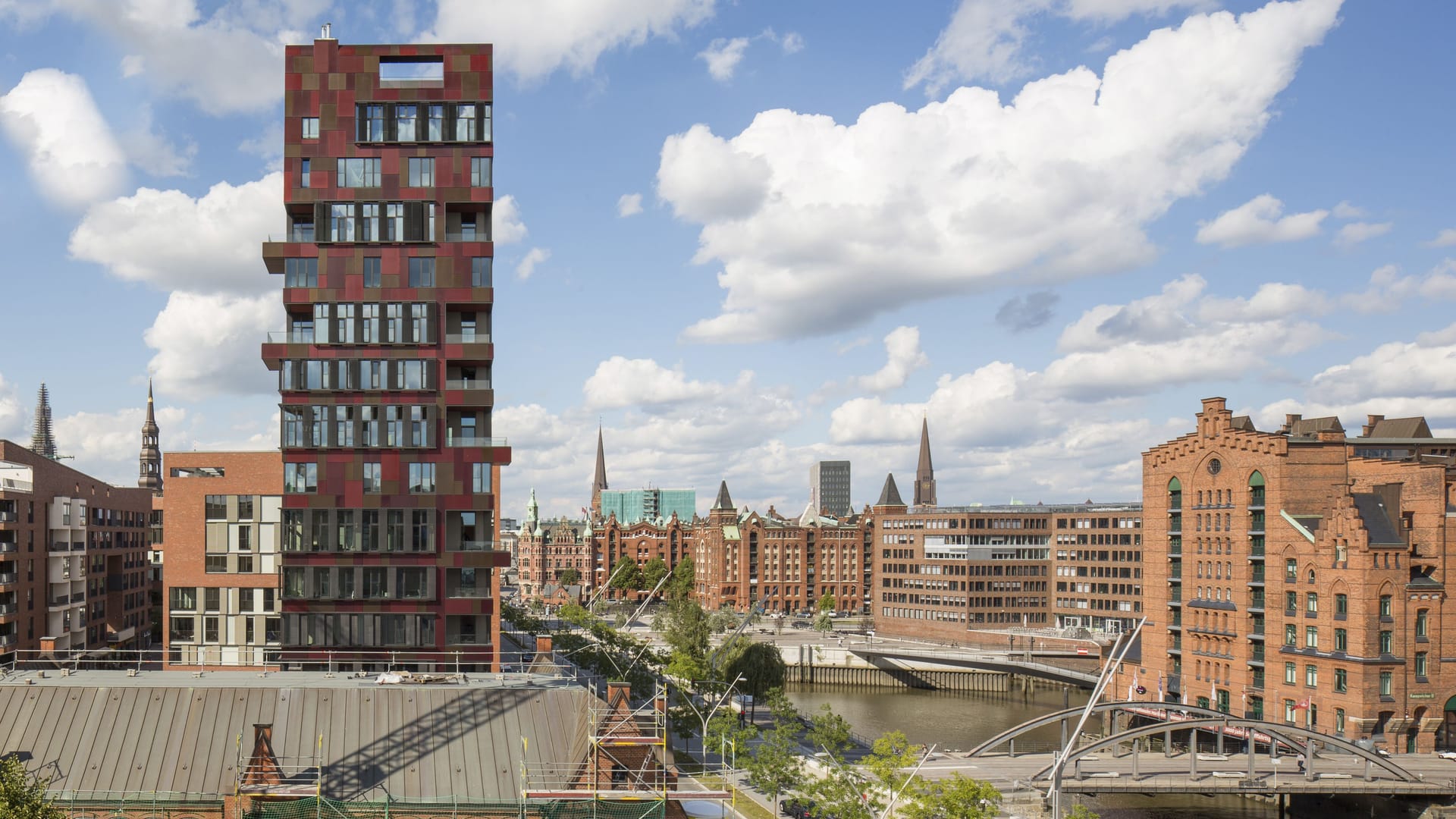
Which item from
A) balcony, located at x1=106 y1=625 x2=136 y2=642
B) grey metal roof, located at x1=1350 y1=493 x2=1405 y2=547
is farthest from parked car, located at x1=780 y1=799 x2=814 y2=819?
balcony, located at x1=106 y1=625 x2=136 y2=642

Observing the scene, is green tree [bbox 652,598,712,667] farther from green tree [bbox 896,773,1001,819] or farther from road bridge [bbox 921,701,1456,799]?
green tree [bbox 896,773,1001,819]

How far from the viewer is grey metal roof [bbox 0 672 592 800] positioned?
46.3 metres

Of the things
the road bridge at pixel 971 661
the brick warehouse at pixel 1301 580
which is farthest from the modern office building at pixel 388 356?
the road bridge at pixel 971 661

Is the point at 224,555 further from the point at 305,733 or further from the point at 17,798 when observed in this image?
the point at 17,798

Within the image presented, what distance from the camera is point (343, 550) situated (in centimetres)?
6506

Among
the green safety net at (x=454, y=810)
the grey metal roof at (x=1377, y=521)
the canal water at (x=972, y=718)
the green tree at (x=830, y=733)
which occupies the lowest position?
the canal water at (x=972, y=718)

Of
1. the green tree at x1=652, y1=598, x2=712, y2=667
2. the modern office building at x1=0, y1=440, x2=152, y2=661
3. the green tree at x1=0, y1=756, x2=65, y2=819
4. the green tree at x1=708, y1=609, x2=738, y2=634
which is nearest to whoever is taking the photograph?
the green tree at x1=0, y1=756, x2=65, y2=819

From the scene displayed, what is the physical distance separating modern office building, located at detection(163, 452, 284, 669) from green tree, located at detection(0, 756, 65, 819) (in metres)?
39.4

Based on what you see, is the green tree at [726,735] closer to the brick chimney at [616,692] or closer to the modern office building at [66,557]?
the brick chimney at [616,692]

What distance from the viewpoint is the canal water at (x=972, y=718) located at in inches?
3255

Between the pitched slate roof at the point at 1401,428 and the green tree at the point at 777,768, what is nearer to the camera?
the green tree at the point at 777,768

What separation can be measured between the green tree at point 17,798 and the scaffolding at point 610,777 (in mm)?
16545

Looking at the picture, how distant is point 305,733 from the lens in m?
48.5

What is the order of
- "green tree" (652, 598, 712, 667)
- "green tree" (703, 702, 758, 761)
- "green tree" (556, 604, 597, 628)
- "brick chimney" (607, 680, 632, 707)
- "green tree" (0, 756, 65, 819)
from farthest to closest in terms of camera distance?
"green tree" (556, 604, 597, 628) < "green tree" (652, 598, 712, 667) < "green tree" (703, 702, 758, 761) < "brick chimney" (607, 680, 632, 707) < "green tree" (0, 756, 65, 819)
